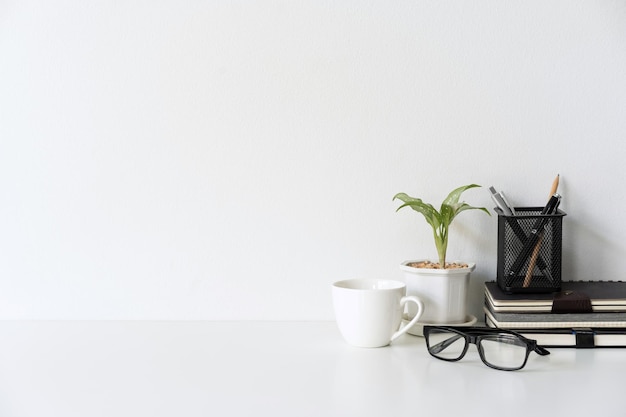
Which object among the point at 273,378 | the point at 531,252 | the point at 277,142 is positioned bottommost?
the point at 273,378

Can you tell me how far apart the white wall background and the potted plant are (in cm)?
7

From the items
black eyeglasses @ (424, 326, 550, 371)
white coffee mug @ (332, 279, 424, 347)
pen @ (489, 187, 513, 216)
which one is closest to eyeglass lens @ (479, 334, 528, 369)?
black eyeglasses @ (424, 326, 550, 371)

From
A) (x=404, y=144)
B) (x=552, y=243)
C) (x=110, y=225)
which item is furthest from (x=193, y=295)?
(x=552, y=243)

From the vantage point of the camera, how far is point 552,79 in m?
1.06

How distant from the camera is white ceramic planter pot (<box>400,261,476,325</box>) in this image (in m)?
0.98

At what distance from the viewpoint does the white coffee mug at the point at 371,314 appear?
0.91 meters

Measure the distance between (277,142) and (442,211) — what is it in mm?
309

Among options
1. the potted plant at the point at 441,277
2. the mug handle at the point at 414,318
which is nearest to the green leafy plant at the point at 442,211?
the potted plant at the point at 441,277

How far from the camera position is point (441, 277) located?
976mm

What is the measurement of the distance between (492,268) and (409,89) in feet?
1.12

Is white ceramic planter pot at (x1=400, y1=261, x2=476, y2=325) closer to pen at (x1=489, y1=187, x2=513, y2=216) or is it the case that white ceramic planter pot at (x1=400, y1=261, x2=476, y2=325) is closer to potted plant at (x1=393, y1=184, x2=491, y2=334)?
potted plant at (x1=393, y1=184, x2=491, y2=334)

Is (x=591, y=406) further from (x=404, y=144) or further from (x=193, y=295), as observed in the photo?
(x=193, y=295)

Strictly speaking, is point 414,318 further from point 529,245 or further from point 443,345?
point 529,245

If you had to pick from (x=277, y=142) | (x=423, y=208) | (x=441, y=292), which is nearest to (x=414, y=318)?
(x=441, y=292)
